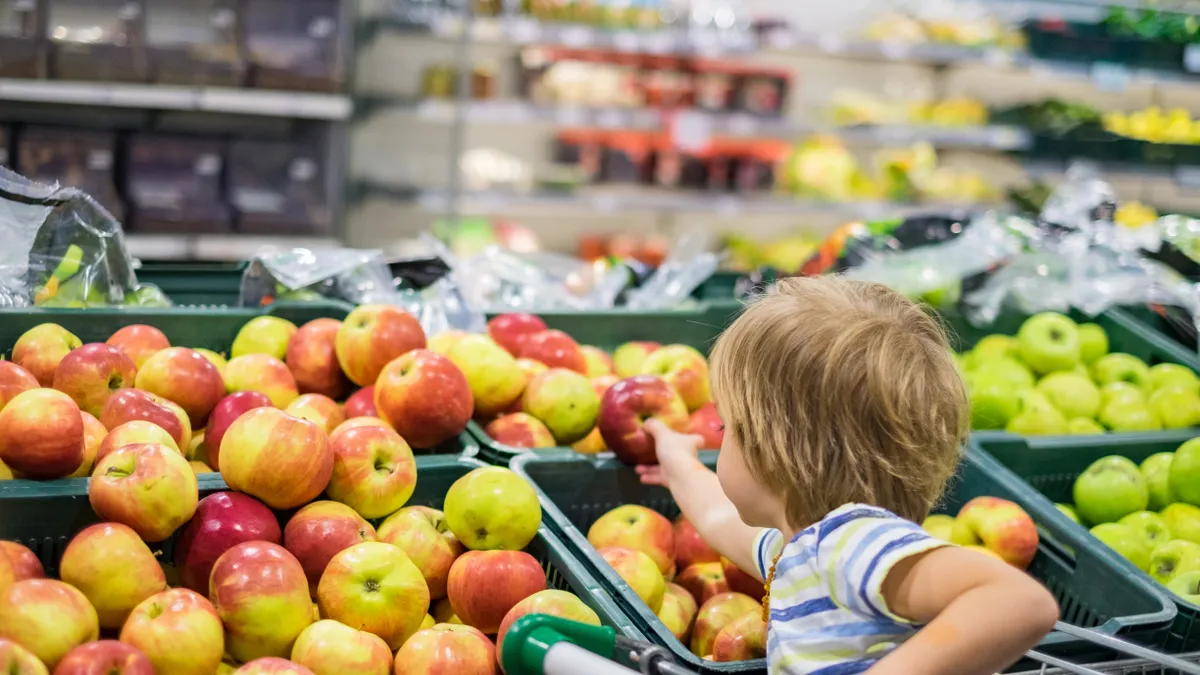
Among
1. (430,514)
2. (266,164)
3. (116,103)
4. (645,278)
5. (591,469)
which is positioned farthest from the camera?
(266,164)

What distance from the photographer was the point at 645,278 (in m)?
2.76

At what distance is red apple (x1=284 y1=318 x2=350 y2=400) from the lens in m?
1.84

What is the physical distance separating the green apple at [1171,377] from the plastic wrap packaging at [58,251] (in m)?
2.00

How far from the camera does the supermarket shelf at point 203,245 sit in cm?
414

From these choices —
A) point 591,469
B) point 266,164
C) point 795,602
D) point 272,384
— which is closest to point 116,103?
point 266,164

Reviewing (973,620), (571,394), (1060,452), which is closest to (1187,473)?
(1060,452)

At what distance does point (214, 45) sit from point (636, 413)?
10.1ft

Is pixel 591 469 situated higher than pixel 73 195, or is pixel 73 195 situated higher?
pixel 73 195

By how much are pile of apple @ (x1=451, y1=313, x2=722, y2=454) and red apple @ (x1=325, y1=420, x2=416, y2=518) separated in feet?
0.98

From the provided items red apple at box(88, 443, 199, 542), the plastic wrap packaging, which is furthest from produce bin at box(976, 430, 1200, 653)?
the plastic wrap packaging

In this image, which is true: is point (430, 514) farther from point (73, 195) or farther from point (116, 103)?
point (116, 103)

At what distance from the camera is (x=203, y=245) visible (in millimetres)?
4223

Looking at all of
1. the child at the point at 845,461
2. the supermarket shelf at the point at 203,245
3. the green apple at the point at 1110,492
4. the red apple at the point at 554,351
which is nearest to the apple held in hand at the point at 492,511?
the child at the point at 845,461

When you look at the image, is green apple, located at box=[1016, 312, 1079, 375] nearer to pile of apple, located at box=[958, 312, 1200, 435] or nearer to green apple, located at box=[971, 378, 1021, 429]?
pile of apple, located at box=[958, 312, 1200, 435]
